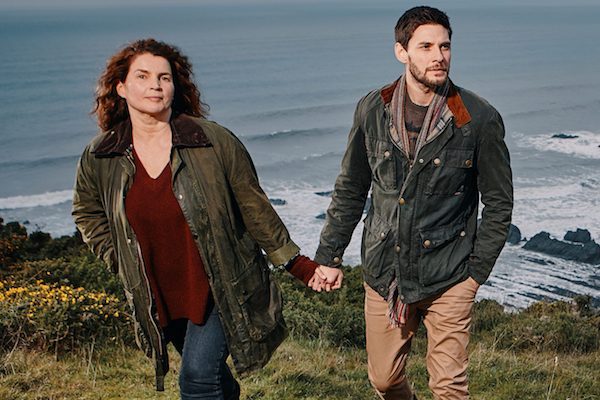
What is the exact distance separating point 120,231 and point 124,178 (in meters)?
0.25

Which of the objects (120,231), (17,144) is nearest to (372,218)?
(120,231)

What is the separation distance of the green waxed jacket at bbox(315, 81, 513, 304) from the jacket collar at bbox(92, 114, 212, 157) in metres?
1.02

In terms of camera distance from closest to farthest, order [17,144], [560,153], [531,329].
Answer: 1. [531,329]
2. [560,153]
3. [17,144]

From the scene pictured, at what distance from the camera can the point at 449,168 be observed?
429cm

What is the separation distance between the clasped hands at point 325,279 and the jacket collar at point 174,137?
3.15ft

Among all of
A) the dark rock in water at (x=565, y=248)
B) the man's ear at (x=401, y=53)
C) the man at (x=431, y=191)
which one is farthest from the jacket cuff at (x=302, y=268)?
the dark rock in water at (x=565, y=248)

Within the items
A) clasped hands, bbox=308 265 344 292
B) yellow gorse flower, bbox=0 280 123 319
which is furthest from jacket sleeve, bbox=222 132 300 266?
yellow gorse flower, bbox=0 280 123 319

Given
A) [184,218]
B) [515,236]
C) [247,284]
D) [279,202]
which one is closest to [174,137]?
[184,218]

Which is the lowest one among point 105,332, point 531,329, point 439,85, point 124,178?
point 531,329

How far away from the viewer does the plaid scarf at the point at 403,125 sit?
14.2 ft

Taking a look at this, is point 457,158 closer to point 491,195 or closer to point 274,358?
point 491,195

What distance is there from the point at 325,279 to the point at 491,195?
94cm

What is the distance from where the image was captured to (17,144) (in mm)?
51156

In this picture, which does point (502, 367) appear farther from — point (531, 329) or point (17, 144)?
point (17, 144)
